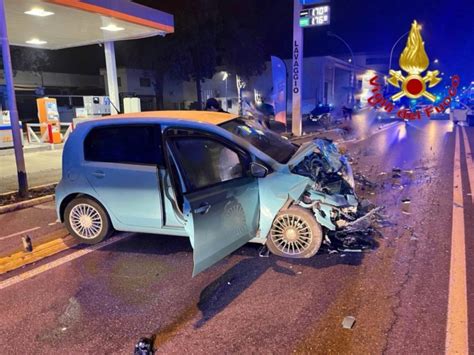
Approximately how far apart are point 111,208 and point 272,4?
36.0 m

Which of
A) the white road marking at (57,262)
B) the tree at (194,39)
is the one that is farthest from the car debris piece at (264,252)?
the tree at (194,39)

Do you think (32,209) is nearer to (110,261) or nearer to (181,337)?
(110,261)

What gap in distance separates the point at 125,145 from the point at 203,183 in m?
1.21

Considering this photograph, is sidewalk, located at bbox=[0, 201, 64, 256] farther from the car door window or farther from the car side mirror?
the car side mirror

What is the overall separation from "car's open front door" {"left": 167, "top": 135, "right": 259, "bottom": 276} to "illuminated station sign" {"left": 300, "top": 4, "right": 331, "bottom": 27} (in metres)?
14.6

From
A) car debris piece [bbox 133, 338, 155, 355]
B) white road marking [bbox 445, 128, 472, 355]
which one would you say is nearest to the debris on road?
white road marking [bbox 445, 128, 472, 355]

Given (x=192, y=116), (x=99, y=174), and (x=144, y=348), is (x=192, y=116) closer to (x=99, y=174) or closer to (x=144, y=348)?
(x=99, y=174)

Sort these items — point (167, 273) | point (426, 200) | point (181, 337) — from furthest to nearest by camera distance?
point (426, 200) → point (167, 273) → point (181, 337)

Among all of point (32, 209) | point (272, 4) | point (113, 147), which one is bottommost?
point (32, 209)

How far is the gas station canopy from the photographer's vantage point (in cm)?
900

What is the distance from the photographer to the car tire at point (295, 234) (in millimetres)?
4270

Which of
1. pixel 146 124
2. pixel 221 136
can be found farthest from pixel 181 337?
pixel 146 124

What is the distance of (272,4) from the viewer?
119 ft

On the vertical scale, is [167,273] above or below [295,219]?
below
